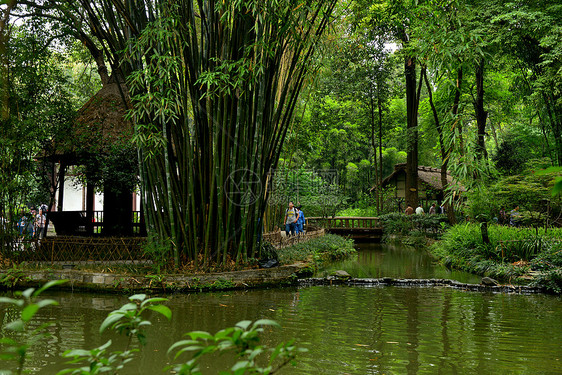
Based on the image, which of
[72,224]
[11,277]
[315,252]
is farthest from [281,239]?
[11,277]

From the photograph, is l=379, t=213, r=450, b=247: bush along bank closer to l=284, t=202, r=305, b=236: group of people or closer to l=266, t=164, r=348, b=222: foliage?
l=266, t=164, r=348, b=222: foliage

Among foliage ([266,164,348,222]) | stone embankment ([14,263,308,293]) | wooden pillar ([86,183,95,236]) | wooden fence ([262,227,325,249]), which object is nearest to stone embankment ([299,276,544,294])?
stone embankment ([14,263,308,293])

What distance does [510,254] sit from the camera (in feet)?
25.0

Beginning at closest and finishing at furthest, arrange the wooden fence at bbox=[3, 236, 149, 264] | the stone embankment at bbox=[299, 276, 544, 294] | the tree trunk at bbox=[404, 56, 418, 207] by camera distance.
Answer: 1. the stone embankment at bbox=[299, 276, 544, 294]
2. the wooden fence at bbox=[3, 236, 149, 264]
3. the tree trunk at bbox=[404, 56, 418, 207]

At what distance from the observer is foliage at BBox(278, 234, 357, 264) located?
842 centimetres

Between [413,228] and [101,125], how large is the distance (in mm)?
10033

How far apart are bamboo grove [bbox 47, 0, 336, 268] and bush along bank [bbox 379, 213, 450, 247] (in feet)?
26.1

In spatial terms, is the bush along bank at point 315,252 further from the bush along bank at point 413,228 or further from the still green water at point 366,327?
the bush along bank at point 413,228

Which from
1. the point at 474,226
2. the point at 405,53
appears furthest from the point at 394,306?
the point at 405,53

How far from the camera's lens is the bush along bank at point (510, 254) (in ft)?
21.0

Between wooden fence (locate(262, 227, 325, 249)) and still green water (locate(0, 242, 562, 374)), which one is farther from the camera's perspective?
wooden fence (locate(262, 227, 325, 249))

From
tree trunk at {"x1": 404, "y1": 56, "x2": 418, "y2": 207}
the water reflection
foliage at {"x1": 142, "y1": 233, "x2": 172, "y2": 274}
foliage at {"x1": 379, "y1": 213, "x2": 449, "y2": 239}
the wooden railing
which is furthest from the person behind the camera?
tree trunk at {"x1": 404, "y1": 56, "x2": 418, "y2": 207}

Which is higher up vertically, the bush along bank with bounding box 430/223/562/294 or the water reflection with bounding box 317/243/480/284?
the bush along bank with bounding box 430/223/562/294

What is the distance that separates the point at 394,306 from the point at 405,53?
9.02 meters
